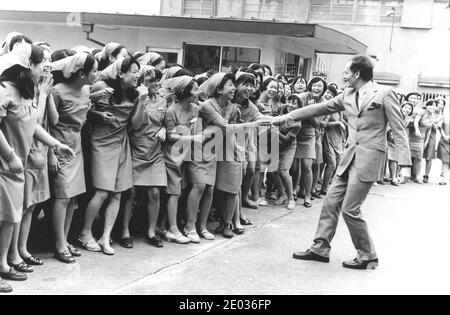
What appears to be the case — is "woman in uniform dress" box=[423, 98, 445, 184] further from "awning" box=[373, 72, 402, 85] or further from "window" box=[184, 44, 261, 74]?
"awning" box=[373, 72, 402, 85]

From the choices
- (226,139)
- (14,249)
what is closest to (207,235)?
(226,139)

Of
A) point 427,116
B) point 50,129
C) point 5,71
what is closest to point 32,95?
point 5,71

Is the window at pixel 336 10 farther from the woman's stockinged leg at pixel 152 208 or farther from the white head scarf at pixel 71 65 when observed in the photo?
the white head scarf at pixel 71 65

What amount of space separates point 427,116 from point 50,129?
10.8 m

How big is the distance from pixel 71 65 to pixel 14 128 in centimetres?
95

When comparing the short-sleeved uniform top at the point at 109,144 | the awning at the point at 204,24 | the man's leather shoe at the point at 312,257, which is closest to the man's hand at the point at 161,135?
the short-sleeved uniform top at the point at 109,144

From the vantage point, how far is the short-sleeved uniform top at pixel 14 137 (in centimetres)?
440

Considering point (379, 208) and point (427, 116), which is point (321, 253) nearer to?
point (379, 208)

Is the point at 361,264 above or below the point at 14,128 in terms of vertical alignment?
below

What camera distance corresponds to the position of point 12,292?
434 centimetres

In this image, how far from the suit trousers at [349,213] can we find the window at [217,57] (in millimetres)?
9150

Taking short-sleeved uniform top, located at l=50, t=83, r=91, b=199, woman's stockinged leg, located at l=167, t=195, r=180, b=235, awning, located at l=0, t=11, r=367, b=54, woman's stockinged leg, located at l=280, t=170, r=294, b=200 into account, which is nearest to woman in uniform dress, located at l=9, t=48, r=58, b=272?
short-sleeved uniform top, located at l=50, t=83, r=91, b=199

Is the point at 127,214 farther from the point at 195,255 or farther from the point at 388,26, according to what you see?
the point at 388,26

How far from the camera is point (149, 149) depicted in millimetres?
6062
